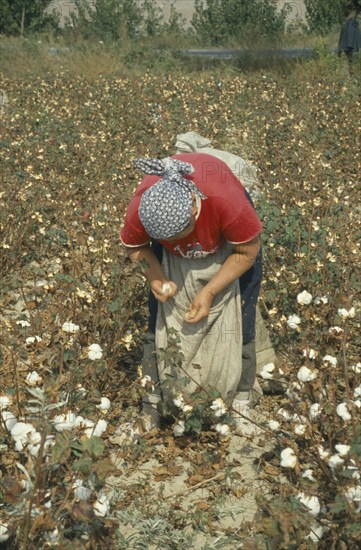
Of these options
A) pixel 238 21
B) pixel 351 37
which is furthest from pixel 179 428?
pixel 238 21

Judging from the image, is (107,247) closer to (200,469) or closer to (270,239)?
(270,239)

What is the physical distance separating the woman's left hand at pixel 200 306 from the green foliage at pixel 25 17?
63.3 ft

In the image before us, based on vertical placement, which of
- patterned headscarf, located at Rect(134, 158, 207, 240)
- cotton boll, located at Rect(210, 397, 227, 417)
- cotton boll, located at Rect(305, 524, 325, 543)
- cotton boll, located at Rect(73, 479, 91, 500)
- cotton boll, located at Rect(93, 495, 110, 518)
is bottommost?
Answer: cotton boll, located at Rect(210, 397, 227, 417)

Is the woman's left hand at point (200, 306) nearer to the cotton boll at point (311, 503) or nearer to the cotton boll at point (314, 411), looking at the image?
the cotton boll at point (314, 411)

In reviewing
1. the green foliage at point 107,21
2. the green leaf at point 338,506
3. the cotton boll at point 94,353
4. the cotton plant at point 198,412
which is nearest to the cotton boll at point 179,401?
the cotton plant at point 198,412

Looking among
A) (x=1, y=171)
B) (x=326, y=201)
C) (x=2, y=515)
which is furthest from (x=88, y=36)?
(x=2, y=515)

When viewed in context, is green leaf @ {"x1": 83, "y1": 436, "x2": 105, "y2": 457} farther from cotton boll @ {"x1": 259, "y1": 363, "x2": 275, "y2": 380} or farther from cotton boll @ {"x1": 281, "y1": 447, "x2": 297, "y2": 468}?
cotton boll @ {"x1": 259, "y1": 363, "x2": 275, "y2": 380}

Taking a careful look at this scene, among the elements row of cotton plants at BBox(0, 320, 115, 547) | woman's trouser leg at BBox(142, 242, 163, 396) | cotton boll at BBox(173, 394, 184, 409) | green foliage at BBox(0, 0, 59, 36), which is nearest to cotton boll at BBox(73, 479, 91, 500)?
row of cotton plants at BBox(0, 320, 115, 547)

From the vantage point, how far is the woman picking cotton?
278 centimetres

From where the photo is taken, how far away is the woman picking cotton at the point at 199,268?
9.11 ft

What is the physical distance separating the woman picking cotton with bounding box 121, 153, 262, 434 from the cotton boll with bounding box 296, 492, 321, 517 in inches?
30.3

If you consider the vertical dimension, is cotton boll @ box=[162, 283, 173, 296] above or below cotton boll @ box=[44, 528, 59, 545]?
above

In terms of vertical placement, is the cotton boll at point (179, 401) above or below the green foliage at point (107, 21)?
above

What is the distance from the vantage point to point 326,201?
212 inches
